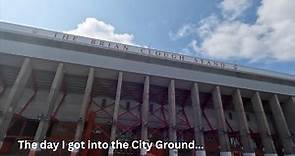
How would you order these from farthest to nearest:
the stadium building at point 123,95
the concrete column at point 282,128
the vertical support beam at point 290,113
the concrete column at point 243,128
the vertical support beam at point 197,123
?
the vertical support beam at point 290,113
the concrete column at point 282,128
the concrete column at point 243,128
the vertical support beam at point 197,123
the stadium building at point 123,95

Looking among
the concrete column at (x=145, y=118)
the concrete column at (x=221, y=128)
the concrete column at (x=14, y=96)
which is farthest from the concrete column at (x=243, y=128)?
the concrete column at (x=14, y=96)

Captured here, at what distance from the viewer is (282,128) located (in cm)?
2861

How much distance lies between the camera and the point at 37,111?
26500 millimetres

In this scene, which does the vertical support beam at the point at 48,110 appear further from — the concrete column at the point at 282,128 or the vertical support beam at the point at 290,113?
the vertical support beam at the point at 290,113

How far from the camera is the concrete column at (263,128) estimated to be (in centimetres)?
2620

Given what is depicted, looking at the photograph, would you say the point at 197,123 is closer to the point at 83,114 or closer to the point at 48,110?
the point at 83,114

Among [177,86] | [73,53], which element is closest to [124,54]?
[73,53]

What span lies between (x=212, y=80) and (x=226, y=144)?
336 inches

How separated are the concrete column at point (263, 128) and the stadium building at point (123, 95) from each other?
0.12 m

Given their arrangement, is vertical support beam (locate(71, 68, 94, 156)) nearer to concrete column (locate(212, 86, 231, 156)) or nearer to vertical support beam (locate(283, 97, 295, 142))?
concrete column (locate(212, 86, 231, 156))

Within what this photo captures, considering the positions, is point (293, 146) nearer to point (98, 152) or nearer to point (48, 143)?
point (98, 152)

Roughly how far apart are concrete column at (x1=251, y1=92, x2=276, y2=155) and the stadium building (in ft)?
0.40

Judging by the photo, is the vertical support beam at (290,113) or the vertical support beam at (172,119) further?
the vertical support beam at (290,113)

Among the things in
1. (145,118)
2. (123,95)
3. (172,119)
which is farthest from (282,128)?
(123,95)
